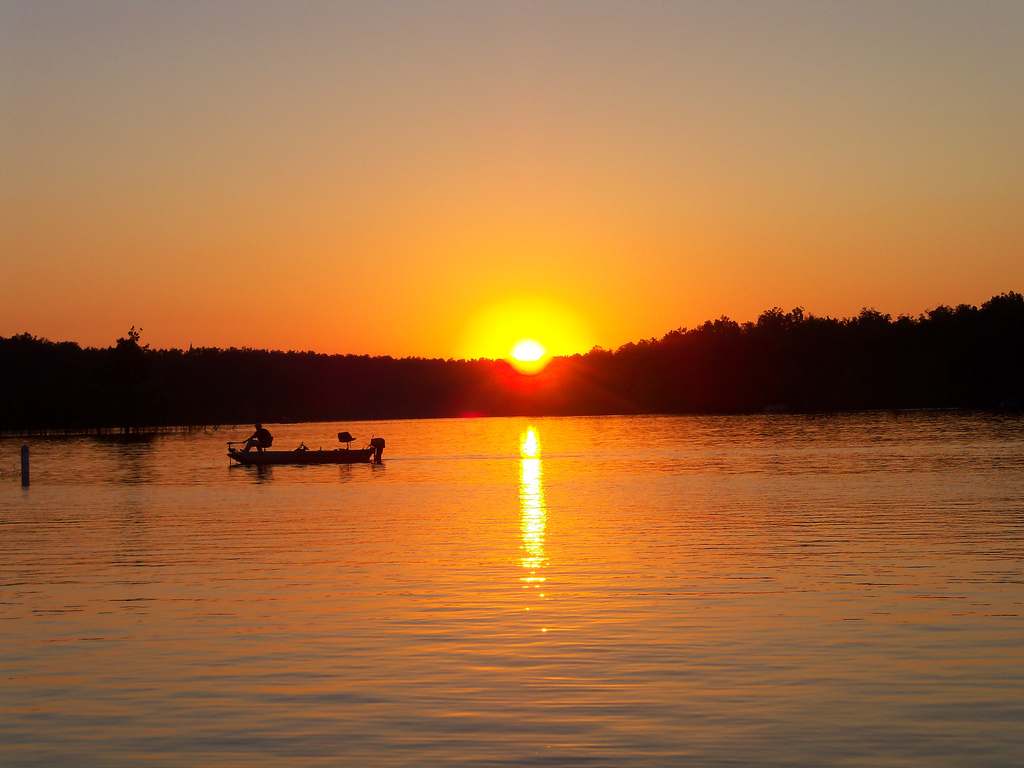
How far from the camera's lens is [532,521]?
41.2m

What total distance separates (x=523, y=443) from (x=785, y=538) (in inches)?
3367

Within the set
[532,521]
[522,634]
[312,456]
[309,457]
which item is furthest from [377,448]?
[522,634]

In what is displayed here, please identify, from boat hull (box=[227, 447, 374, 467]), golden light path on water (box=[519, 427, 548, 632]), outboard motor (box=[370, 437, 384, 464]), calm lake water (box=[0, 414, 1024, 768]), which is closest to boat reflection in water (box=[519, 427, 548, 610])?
golden light path on water (box=[519, 427, 548, 632])

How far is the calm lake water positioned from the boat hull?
32.9 metres

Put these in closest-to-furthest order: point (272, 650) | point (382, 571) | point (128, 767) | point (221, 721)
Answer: point (128, 767) < point (221, 721) < point (272, 650) < point (382, 571)

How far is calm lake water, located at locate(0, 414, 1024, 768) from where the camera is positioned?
13.6m

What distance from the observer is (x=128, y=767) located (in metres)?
12.8

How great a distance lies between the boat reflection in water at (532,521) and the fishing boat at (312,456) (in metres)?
10.1

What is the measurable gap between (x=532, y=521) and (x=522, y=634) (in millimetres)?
21436

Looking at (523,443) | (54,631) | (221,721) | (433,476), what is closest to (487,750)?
(221,721)

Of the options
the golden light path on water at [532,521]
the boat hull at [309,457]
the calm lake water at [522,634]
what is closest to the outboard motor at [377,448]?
the boat hull at [309,457]

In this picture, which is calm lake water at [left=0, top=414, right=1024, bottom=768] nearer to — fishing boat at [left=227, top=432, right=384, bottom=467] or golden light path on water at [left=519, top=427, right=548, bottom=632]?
golden light path on water at [left=519, top=427, right=548, bottom=632]

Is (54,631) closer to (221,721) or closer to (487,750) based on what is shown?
(221,721)

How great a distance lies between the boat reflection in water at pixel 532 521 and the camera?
2722 cm
